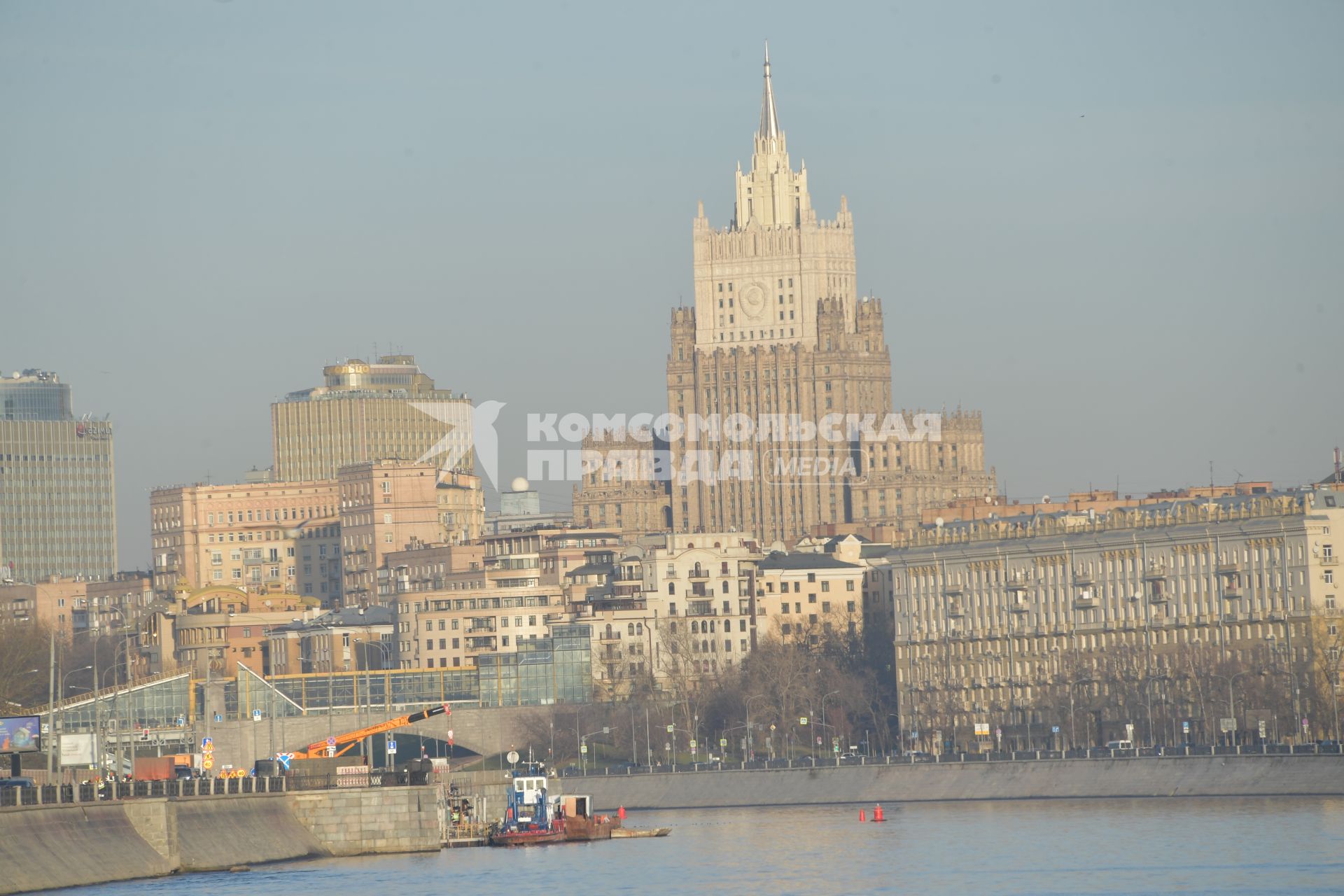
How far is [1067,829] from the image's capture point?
13188cm

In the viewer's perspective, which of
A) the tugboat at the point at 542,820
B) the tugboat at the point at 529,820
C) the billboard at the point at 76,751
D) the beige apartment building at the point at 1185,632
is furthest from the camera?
the beige apartment building at the point at 1185,632

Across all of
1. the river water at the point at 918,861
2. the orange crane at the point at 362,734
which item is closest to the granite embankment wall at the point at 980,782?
the river water at the point at 918,861

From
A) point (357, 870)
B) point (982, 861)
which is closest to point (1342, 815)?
point (982, 861)

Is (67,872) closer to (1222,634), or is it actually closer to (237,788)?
(237,788)

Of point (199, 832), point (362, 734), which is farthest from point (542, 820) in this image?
point (362, 734)

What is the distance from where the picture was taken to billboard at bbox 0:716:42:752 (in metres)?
134

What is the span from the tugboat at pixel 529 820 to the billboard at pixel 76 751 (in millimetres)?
16387

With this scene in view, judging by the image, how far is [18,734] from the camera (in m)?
134

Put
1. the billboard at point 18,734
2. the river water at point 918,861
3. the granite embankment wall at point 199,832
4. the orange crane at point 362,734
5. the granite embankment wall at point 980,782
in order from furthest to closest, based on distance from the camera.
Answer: the granite embankment wall at point 980,782, the orange crane at point 362,734, the billboard at point 18,734, the granite embankment wall at point 199,832, the river water at point 918,861

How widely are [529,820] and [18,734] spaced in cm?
2091

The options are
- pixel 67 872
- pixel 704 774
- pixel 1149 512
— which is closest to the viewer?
pixel 67 872

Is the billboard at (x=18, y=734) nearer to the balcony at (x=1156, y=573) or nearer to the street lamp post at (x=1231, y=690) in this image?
the street lamp post at (x=1231, y=690)

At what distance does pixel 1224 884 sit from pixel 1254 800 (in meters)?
42.8

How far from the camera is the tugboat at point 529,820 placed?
138125 millimetres
